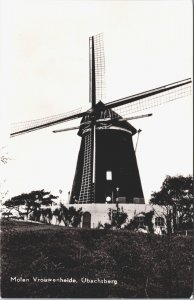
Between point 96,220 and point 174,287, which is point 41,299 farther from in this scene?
point 96,220

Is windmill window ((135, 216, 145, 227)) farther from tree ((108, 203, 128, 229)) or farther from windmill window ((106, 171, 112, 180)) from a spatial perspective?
windmill window ((106, 171, 112, 180))

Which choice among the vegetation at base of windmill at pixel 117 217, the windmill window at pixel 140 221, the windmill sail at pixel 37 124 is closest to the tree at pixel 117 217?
the vegetation at base of windmill at pixel 117 217

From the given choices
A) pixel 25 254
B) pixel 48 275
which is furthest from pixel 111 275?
pixel 25 254

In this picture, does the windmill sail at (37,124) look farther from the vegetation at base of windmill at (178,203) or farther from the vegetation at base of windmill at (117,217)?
the vegetation at base of windmill at (117,217)

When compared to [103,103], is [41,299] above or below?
below

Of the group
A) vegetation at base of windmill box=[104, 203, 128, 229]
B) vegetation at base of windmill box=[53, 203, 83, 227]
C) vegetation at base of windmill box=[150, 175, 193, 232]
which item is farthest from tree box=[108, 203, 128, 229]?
vegetation at base of windmill box=[150, 175, 193, 232]

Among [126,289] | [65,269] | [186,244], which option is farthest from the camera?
[186,244]

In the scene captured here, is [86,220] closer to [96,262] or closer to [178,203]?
[178,203]
